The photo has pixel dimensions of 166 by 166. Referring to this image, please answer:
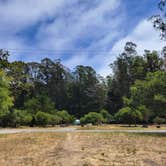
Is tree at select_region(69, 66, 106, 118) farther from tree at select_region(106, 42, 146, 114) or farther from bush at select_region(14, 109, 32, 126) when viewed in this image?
bush at select_region(14, 109, 32, 126)

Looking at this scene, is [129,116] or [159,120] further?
[159,120]

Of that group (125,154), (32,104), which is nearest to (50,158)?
(125,154)

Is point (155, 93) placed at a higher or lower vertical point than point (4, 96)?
lower

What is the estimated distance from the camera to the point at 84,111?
279ft

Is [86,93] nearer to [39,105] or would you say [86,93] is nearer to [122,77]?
[122,77]

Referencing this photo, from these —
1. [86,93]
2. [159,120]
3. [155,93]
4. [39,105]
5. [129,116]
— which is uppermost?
[86,93]

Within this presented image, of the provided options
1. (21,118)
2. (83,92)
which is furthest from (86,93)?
(21,118)

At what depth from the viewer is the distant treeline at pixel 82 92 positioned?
46.4 metres

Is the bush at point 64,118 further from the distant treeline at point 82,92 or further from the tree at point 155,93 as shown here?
the tree at point 155,93

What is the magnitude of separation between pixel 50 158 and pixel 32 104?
55495 mm

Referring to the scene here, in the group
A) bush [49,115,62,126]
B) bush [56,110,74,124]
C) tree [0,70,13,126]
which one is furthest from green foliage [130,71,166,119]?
bush [56,110,74,124]

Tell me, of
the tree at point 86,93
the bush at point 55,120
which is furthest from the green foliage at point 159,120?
the tree at point 86,93

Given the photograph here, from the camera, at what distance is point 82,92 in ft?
293

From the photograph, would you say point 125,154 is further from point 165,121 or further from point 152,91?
point 165,121
